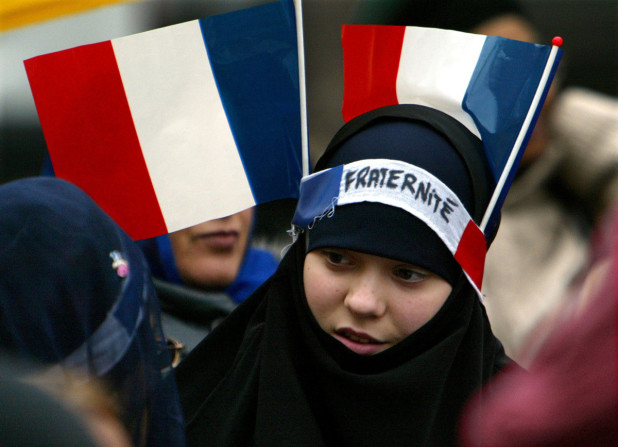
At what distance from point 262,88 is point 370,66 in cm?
34

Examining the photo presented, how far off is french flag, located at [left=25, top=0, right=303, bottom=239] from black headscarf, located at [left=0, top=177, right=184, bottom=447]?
32.2 inches

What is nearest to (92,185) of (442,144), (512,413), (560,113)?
(442,144)

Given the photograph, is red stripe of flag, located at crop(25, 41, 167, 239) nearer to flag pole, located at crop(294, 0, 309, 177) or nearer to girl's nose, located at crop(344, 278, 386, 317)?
flag pole, located at crop(294, 0, 309, 177)

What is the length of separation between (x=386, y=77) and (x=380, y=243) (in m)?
0.64

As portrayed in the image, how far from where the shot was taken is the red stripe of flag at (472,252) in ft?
7.84

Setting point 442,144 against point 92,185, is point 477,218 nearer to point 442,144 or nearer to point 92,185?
point 442,144

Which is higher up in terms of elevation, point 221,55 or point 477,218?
point 221,55

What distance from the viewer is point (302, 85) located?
110 inches

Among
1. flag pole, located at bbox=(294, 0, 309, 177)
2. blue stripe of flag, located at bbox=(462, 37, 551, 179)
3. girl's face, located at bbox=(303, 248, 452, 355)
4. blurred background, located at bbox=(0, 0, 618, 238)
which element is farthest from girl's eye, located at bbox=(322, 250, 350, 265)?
blurred background, located at bbox=(0, 0, 618, 238)

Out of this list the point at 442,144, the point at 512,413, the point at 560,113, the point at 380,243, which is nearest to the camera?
the point at 512,413

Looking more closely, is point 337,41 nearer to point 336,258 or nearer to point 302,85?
point 302,85

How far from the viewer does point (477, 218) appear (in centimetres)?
249

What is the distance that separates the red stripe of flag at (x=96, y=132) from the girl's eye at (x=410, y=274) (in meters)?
0.80

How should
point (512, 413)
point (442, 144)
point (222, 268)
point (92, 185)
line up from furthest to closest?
point (222, 268) < point (92, 185) < point (442, 144) < point (512, 413)
